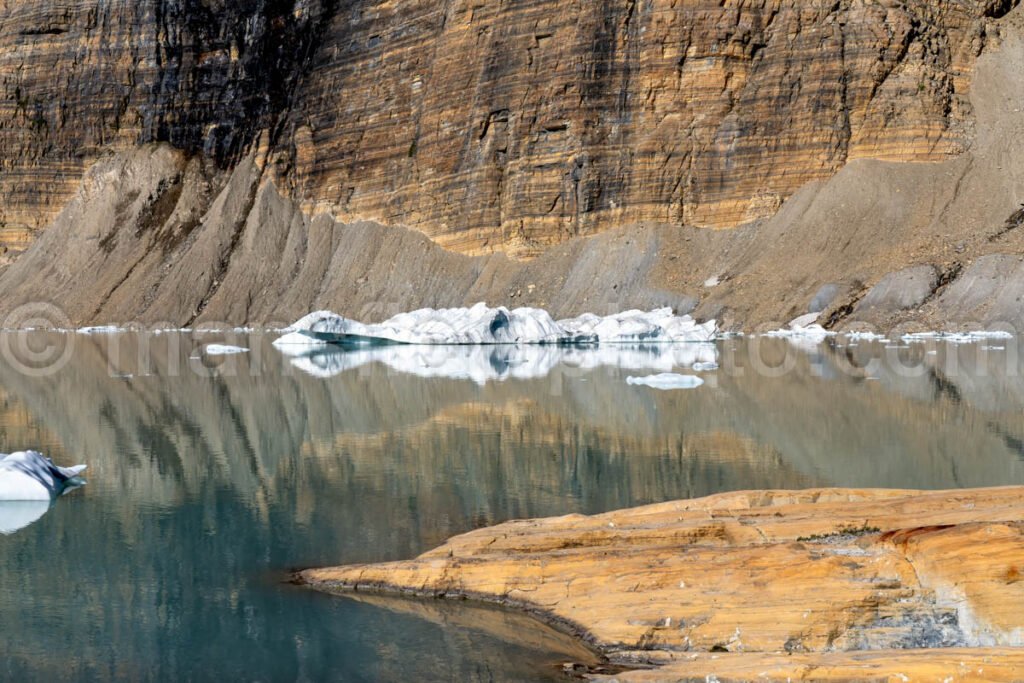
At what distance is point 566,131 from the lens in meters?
74.7

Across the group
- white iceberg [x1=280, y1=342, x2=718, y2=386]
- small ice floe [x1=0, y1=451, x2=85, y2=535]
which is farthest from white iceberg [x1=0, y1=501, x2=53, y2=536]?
white iceberg [x1=280, y1=342, x2=718, y2=386]

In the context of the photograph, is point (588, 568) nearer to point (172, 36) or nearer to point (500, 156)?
point (500, 156)

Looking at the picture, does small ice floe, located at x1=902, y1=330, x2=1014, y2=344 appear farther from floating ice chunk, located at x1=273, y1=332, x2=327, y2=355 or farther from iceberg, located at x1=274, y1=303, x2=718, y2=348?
floating ice chunk, located at x1=273, y1=332, x2=327, y2=355

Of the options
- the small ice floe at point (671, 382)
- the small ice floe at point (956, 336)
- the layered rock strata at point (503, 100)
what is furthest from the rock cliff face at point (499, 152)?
the small ice floe at point (671, 382)

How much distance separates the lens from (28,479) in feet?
49.5

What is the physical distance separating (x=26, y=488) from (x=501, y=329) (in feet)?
128

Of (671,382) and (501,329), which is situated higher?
(501,329)

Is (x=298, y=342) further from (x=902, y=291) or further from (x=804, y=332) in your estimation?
(x=902, y=291)

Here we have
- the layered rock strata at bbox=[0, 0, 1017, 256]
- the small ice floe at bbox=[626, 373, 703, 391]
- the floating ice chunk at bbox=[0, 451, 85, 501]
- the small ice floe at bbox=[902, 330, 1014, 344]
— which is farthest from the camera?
the layered rock strata at bbox=[0, 0, 1017, 256]

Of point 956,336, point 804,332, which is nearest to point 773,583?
point 956,336

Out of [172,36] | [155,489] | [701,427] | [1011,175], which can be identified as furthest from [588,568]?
[172,36]

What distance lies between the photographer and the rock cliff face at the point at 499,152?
64.9m

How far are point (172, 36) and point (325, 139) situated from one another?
20074mm

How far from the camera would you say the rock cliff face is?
64938 millimetres
